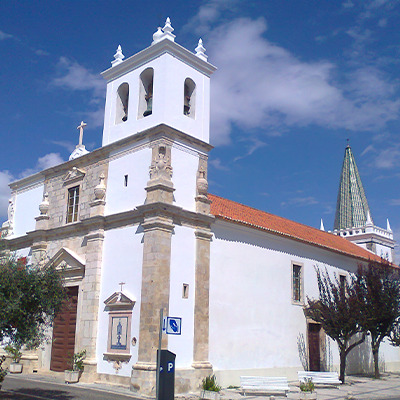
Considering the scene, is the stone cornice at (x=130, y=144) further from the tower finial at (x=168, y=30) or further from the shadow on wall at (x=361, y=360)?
the shadow on wall at (x=361, y=360)

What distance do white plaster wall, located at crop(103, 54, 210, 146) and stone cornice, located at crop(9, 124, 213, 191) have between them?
1.44 feet

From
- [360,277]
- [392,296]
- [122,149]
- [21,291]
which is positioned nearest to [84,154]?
[122,149]

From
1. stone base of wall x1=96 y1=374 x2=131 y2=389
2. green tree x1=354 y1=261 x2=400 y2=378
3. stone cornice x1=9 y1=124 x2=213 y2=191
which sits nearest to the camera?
stone base of wall x1=96 y1=374 x2=131 y2=389

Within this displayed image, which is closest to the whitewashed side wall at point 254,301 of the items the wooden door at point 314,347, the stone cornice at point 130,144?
the wooden door at point 314,347

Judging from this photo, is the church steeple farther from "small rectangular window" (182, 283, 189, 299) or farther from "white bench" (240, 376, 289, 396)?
"small rectangular window" (182, 283, 189, 299)

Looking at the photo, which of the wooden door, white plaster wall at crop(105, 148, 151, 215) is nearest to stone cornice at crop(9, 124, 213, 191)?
white plaster wall at crop(105, 148, 151, 215)

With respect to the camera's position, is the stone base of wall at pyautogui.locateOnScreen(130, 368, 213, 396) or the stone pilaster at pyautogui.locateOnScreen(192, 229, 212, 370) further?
the stone pilaster at pyautogui.locateOnScreen(192, 229, 212, 370)

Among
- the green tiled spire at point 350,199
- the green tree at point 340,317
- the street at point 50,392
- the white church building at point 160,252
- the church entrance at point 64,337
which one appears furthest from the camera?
the green tiled spire at point 350,199

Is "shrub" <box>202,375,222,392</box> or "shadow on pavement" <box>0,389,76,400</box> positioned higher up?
"shrub" <box>202,375,222,392</box>

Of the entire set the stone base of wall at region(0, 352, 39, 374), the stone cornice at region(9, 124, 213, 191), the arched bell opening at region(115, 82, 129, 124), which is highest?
the arched bell opening at region(115, 82, 129, 124)

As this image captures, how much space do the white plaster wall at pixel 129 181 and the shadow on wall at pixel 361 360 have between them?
44.6 feet

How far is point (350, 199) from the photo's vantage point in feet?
134

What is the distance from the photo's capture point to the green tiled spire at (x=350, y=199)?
129ft

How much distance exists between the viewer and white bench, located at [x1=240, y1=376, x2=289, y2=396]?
15617 millimetres
